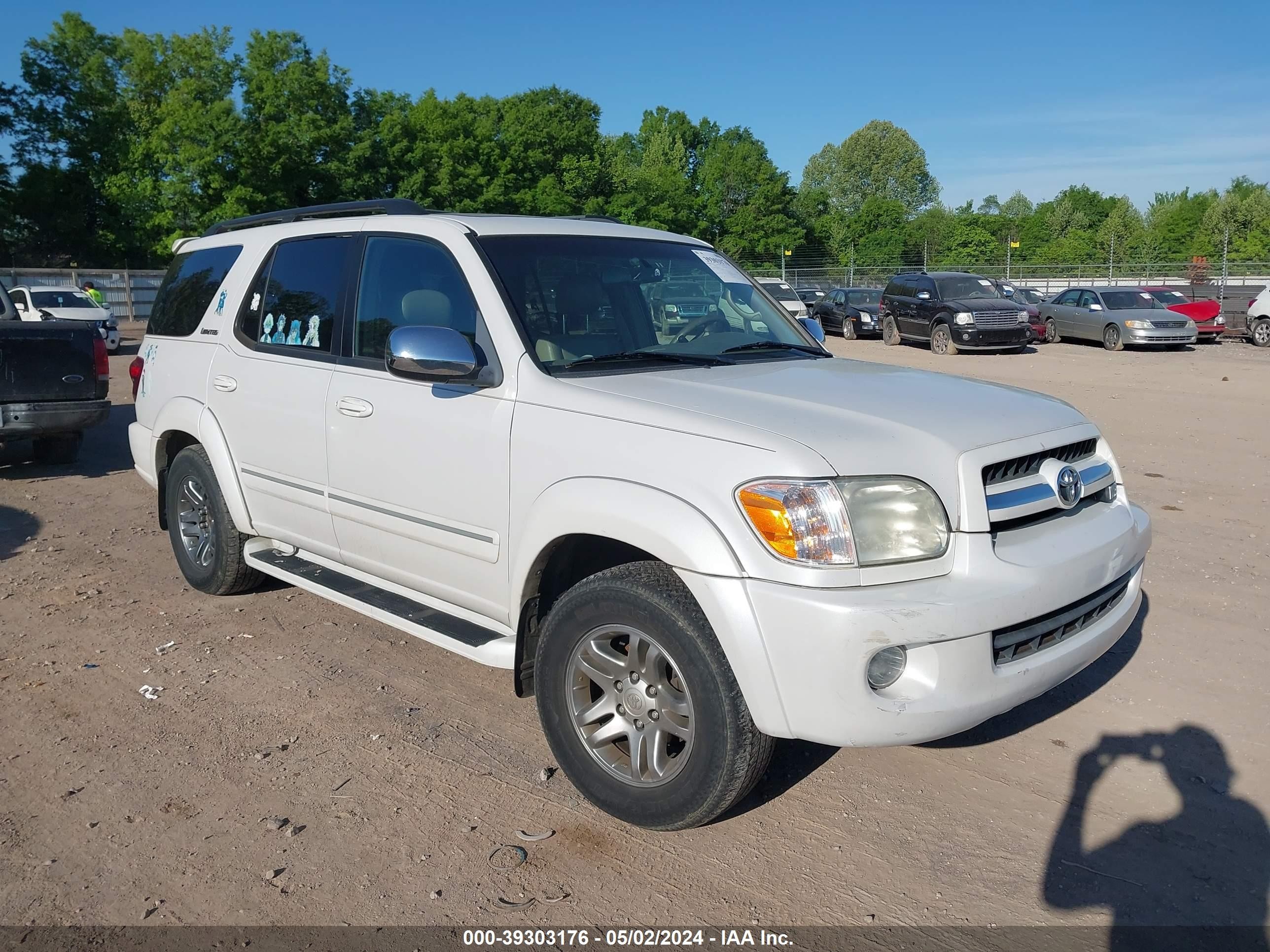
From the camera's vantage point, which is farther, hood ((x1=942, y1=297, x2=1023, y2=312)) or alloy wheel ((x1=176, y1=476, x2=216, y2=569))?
hood ((x1=942, y1=297, x2=1023, y2=312))

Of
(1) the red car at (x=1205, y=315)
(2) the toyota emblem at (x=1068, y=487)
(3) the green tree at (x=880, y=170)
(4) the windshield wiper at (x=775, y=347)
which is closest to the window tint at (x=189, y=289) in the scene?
(4) the windshield wiper at (x=775, y=347)

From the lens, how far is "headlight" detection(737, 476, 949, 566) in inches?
116

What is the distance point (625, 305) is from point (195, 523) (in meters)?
3.03

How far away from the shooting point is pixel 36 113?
55.8 meters

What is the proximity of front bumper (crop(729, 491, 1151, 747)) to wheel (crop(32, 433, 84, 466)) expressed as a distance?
30.6 feet

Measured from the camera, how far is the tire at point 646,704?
305 cm

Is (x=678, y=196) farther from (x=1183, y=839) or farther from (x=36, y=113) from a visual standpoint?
(x=1183, y=839)

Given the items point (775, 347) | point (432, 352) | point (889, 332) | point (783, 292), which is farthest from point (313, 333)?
point (783, 292)

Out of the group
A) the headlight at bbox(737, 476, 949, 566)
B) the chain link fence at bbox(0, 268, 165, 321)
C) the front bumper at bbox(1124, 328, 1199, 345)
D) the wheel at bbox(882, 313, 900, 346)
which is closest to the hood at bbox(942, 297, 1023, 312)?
the wheel at bbox(882, 313, 900, 346)

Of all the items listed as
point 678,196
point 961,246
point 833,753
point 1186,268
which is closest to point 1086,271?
point 1186,268

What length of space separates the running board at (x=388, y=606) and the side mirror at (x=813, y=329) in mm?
2243

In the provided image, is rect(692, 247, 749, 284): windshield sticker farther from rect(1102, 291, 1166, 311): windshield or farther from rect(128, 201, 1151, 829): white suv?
rect(1102, 291, 1166, 311): windshield

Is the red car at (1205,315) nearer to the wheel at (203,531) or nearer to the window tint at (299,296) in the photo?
the window tint at (299,296)

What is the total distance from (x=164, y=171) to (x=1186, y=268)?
5110 cm
